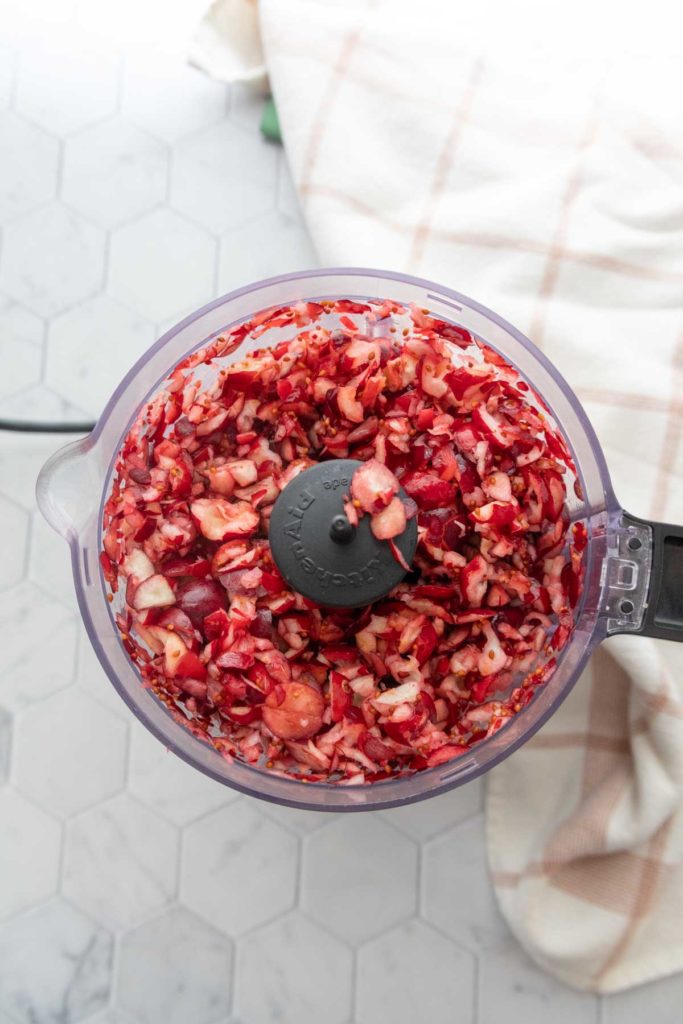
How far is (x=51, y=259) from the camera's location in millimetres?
935

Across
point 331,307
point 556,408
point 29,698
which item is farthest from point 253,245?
point 29,698

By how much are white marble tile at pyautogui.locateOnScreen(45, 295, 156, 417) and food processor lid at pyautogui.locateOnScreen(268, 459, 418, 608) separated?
362mm

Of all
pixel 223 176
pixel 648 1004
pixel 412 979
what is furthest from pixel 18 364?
pixel 648 1004

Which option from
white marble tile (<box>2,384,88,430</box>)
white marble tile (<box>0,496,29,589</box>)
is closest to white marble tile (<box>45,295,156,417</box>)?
white marble tile (<box>2,384,88,430</box>)

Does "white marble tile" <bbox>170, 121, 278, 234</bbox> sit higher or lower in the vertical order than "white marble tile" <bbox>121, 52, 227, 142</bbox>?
lower

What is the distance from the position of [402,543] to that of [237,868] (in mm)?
423

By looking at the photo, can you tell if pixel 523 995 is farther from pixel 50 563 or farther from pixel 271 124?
pixel 271 124

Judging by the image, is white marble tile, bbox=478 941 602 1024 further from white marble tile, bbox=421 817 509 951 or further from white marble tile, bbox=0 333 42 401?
white marble tile, bbox=0 333 42 401

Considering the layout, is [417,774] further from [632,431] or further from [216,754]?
[632,431]

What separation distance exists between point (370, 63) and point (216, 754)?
643 mm

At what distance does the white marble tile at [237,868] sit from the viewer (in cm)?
88

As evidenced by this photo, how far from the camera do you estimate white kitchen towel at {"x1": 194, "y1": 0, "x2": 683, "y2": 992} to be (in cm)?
85

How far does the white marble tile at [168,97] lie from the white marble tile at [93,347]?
19cm

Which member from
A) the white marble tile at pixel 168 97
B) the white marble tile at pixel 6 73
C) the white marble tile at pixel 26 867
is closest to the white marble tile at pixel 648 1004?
the white marble tile at pixel 26 867
